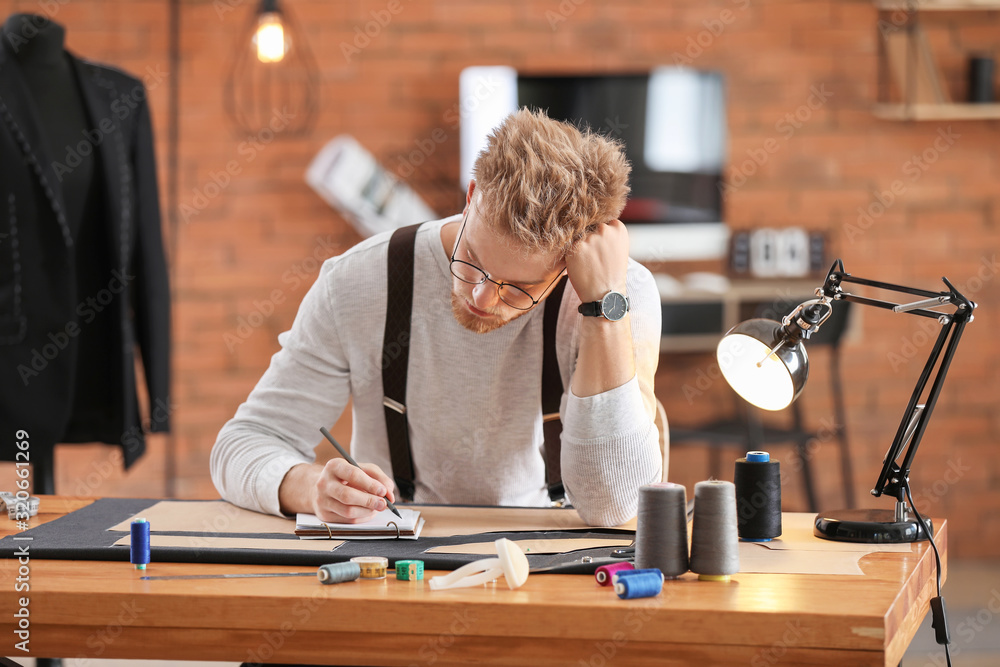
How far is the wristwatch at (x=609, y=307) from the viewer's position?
1.44 metres

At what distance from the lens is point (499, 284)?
1.47 metres

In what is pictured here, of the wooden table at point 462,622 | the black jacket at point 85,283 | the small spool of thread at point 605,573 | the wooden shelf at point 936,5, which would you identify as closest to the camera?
the wooden table at point 462,622

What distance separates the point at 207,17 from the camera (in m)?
3.69

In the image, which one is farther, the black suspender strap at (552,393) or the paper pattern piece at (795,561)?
the black suspender strap at (552,393)

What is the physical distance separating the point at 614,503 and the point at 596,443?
3.6 inches

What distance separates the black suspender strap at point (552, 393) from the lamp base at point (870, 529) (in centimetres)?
43

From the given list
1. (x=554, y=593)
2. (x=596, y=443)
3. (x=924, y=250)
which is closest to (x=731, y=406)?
(x=924, y=250)

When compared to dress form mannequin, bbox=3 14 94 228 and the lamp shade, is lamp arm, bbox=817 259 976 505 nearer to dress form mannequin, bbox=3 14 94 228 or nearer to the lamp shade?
the lamp shade

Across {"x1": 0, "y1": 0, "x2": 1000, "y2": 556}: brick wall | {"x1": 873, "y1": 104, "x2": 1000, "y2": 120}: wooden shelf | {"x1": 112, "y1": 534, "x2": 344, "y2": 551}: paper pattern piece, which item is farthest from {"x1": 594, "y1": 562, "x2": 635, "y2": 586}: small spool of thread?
{"x1": 873, "y1": 104, "x2": 1000, "y2": 120}: wooden shelf

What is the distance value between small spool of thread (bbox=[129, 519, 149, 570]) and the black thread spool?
2.52 feet

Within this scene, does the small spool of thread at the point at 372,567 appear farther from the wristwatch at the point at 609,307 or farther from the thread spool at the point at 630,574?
the wristwatch at the point at 609,307

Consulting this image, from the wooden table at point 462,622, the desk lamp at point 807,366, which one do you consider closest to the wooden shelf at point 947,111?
the desk lamp at point 807,366

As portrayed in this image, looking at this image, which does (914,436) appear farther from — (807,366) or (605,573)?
(605,573)

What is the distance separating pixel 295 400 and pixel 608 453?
53 centimetres
